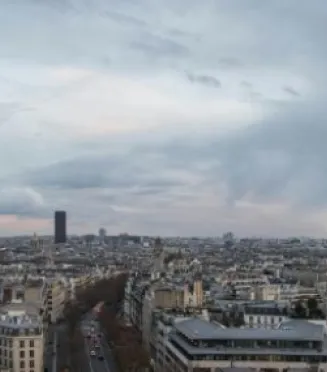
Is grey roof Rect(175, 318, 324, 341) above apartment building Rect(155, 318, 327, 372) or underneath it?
above

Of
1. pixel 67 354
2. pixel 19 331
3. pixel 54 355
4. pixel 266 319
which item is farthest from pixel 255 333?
pixel 54 355

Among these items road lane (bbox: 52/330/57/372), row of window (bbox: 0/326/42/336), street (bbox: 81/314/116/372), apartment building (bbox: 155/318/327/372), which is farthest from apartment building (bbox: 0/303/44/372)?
apartment building (bbox: 155/318/327/372)

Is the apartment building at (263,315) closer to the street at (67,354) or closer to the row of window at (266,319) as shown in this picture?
the row of window at (266,319)

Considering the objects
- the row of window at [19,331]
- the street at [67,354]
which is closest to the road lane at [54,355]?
the street at [67,354]

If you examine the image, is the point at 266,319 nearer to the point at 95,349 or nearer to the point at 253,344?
the point at 95,349

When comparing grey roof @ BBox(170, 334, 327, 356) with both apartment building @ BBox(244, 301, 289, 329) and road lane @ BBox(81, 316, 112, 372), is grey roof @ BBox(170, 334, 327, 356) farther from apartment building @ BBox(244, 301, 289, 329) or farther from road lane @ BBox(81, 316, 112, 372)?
apartment building @ BBox(244, 301, 289, 329)

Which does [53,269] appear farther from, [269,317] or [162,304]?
[269,317]
